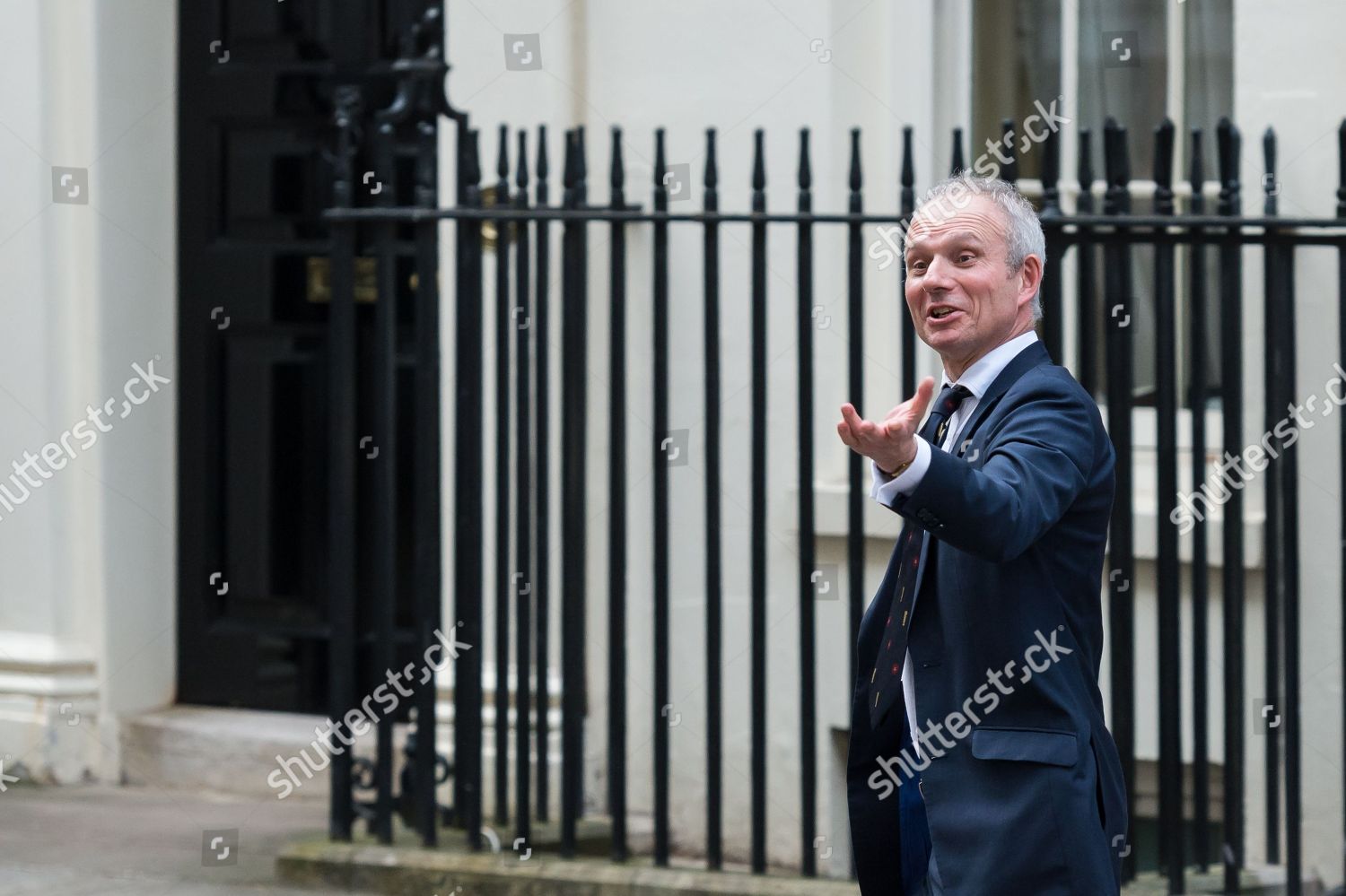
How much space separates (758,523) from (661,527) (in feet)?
0.90

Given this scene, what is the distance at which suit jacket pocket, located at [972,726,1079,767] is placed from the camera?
8.96ft

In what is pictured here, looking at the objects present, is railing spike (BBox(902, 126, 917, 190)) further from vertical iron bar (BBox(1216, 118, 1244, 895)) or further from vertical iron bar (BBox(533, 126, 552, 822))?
vertical iron bar (BBox(533, 126, 552, 822))

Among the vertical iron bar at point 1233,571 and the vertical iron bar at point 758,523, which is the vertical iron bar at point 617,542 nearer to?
the vertical iron bar at point 758,523

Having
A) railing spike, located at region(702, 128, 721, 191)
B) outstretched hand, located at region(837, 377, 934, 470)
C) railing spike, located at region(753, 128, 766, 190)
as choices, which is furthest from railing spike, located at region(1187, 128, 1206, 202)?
outstretched hand, located at region(837, 377, 934, 470)

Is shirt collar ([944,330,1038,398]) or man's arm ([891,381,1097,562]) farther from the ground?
shirt collar ([944,330,1038,398])

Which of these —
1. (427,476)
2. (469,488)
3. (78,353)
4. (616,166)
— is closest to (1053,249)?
(616,166)

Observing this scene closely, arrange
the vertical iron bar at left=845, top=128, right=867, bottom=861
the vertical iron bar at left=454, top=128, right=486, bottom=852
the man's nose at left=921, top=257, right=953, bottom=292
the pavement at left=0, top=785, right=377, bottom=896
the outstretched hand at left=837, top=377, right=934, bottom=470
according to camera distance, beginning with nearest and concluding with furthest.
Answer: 1. the outstretched hand at left=837, top=377, right=934, bottom=470
2. the man's nose at left=921, top=257, right=953, bottom=292
3. the vertical iron bar at left=845, top=128, right=867, bottom=861
4. the vertical iron bar at left=454, top=128, right=486, bottom=852
5. the pavement at left=0, top=785, right=377, bottom=896

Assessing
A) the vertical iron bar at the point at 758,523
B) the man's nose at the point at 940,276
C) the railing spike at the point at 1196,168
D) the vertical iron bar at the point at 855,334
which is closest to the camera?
the man's nose at the point at 940,276

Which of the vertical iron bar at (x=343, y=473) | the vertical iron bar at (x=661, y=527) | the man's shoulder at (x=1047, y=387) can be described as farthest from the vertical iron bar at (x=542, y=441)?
the man's shoulder at (x=1047, y=387)


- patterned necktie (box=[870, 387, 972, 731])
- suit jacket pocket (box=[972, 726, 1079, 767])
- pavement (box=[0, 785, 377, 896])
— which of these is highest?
patterned necktie (box=[870, 387, 972, 731])

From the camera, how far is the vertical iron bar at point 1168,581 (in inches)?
184

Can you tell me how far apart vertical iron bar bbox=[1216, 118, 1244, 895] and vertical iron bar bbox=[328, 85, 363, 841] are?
7.64 feet

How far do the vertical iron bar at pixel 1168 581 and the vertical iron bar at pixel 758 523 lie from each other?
100cm

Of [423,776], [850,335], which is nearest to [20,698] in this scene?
[423,776]
